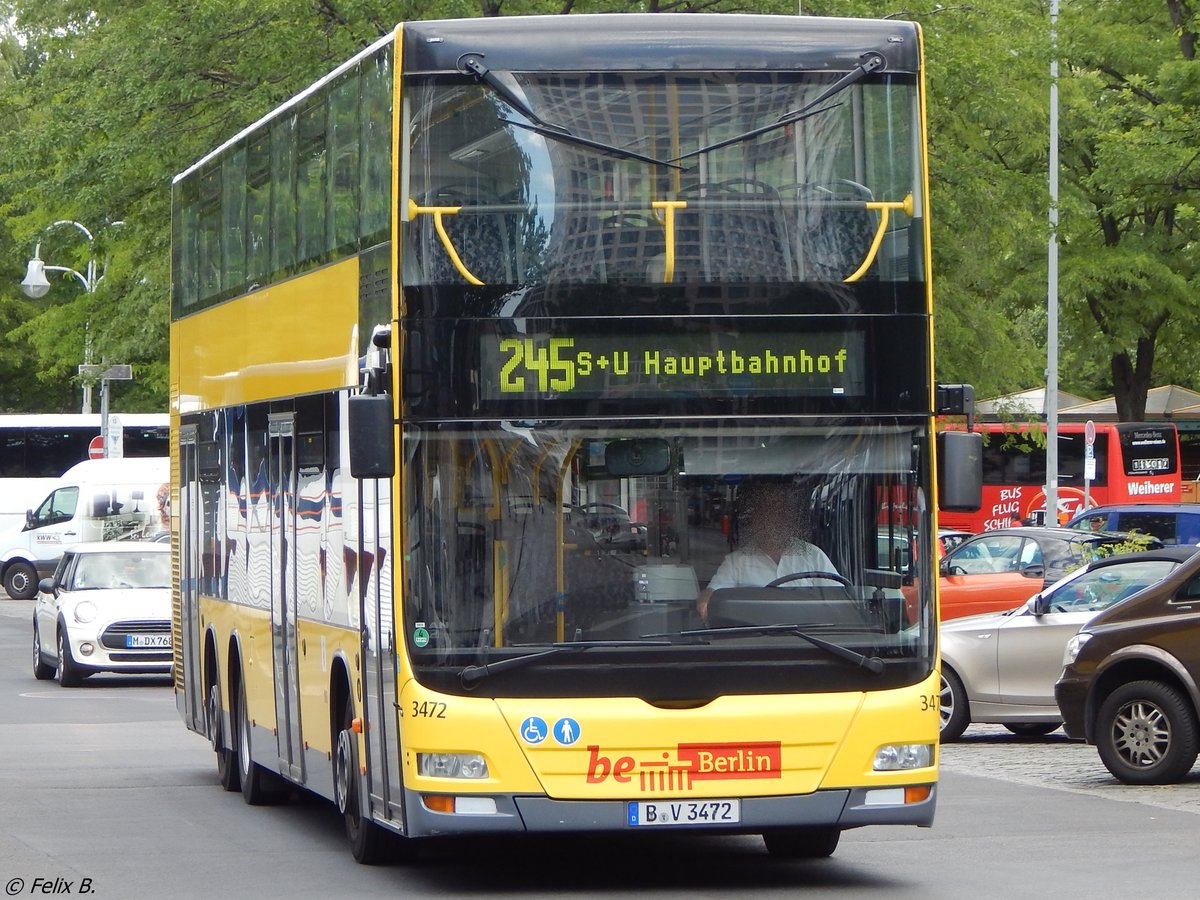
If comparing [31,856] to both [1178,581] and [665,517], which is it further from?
[1178,581]

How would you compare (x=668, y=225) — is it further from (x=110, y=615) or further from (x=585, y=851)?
(x=110, y=615)

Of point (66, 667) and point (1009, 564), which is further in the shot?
point (66, 667)

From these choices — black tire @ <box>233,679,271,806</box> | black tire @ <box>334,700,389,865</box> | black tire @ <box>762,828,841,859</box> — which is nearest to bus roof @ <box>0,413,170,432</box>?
black tire @ <box>233,679,271,806</box>

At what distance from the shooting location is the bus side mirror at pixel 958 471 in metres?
10.3

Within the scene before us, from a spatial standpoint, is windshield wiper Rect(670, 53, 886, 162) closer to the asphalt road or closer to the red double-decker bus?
the asphalt road

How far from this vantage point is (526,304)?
33.0 feet

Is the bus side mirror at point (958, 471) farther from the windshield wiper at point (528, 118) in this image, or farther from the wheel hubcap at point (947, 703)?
the wheel hubcap at point (947, 703)

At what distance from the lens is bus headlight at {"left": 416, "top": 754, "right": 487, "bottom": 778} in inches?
388

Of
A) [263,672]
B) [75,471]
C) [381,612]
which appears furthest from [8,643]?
[381,612]

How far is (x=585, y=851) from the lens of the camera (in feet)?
40.4

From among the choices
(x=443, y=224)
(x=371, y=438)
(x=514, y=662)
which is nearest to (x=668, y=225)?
(x=443, y=224)

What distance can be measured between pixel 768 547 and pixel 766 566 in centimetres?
8

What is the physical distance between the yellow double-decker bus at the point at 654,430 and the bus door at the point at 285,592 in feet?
8.09

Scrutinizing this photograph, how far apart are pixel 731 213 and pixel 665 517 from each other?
1362 millimetres
